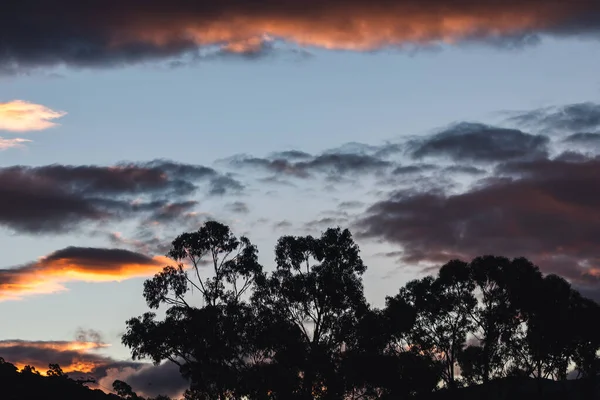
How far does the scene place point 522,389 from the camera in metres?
102

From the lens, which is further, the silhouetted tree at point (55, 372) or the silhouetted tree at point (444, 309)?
the silhouetted tree at point (444, 309)

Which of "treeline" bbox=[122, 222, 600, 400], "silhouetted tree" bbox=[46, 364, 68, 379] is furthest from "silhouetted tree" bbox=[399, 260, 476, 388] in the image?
"silhouetted tree" bbox=[46, 364, 68, 379]

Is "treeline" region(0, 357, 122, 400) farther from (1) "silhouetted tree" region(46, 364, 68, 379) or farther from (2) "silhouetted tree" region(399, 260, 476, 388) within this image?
(2) "silhouetted tree" region(399, 260, 476, 388)

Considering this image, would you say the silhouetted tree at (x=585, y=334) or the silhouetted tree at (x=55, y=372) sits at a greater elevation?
the silhouetted tree at (x=585, y=334)

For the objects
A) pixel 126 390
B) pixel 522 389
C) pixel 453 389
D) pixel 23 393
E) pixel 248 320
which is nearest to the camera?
pixel 23 393

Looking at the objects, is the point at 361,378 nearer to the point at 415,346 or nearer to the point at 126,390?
the point at 415,346

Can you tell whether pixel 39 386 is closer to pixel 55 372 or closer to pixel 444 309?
pixel 55 372

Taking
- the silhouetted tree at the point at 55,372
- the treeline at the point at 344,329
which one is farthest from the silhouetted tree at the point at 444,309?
the silhouetted tree at the point at 55,372

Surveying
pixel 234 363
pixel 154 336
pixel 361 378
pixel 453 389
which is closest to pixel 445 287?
pixel 453 389

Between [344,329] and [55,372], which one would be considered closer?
[55,372]

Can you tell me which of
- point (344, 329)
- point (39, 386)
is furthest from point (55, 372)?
point (344, 329)

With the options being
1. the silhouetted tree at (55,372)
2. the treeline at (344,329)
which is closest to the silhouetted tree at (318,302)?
the treeline at (344,329)

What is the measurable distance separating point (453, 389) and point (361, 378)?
684 inches

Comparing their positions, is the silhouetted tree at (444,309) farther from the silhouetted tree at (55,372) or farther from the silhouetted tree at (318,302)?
the silhouetted tree at (55,372)
